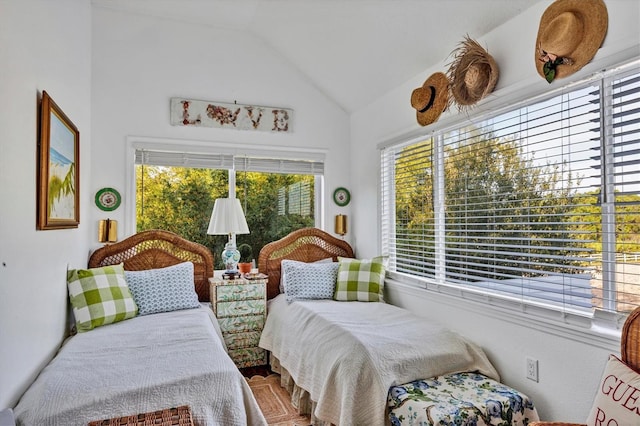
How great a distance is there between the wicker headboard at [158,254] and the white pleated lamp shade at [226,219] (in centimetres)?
28

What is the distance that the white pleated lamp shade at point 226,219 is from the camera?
3510mm

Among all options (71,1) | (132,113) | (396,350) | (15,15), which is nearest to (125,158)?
(132,113)

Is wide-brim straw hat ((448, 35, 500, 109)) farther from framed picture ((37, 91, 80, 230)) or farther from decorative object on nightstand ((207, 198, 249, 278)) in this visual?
framed picture ((37, 91, 80, 230))

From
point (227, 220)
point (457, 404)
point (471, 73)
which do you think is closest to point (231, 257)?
point (227, 220)

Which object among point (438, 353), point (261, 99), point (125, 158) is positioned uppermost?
point (261, 99)

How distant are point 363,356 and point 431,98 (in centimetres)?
192

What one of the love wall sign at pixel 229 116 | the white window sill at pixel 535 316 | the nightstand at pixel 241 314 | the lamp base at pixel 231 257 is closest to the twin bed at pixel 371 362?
the nightstand at pixel 241 314

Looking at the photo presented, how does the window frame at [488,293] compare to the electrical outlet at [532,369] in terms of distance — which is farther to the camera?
the electrical outlet at [532,369]

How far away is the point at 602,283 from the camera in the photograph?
6.12 ft

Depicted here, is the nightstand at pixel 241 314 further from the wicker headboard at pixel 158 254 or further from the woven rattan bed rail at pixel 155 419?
the woven rattan bed rail at pixel 155 419

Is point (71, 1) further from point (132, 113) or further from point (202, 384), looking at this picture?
point (202, 384)

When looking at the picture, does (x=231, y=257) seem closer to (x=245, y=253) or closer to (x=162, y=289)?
(x=245, y=253)

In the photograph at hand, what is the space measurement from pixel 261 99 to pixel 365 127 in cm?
108

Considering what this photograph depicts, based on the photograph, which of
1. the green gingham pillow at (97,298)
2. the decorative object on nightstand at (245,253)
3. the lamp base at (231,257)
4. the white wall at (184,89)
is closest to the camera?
the green gingham pillow at (97,298)
